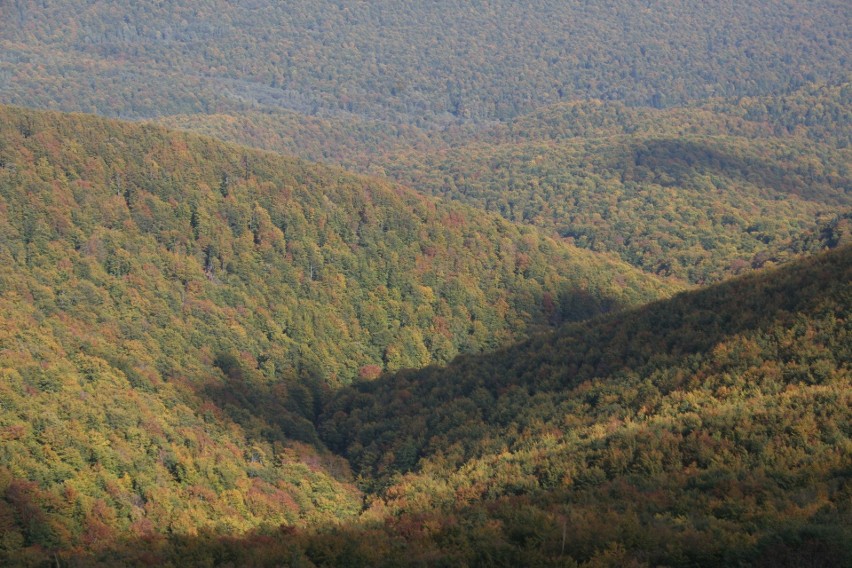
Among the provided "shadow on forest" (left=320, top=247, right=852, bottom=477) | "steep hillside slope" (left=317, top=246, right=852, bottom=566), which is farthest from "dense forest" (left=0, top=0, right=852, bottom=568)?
"shadow on forest" (left=320, top=247, right=852, bottom=477)

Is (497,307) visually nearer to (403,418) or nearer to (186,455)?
(403,418)

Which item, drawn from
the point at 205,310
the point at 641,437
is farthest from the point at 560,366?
the point at 205,310

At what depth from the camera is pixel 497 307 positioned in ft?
568

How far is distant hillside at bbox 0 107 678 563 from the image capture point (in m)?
77.6

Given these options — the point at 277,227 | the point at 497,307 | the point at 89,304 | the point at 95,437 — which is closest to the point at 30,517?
the point at 95,437

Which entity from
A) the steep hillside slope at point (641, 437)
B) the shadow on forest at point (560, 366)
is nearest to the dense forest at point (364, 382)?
the steep hillside slope at point (641, 437)

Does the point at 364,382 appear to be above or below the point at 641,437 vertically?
above

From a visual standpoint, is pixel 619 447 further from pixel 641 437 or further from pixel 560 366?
pixel 560 366

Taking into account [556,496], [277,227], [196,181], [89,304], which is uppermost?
[196,181]

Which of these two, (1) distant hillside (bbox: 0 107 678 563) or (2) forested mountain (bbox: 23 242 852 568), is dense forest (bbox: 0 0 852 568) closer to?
(2) forested mountain (bbox: 23 242 852 568)

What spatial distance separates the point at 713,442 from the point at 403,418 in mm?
56158

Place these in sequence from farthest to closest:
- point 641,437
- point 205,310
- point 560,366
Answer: point 205,310, point 560,366, point 641,437

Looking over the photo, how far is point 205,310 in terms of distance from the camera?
133 m

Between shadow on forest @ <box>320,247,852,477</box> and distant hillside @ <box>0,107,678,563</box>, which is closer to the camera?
distant hillside @ <box>0,107,678,563</box>
